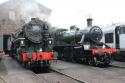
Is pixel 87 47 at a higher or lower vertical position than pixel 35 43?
lower

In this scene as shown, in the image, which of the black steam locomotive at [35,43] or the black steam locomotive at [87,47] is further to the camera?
the black steam locomotive at [87,47]

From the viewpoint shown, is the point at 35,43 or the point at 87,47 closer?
the point at 35,43

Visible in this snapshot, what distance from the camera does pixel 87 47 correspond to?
17641 mm

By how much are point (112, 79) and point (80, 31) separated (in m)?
8.08

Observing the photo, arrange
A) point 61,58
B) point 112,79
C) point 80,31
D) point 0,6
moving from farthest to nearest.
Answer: point 0,6 → point 61,58 → point 80,31 → point 112,79

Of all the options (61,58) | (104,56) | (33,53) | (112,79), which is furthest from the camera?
(61,58)

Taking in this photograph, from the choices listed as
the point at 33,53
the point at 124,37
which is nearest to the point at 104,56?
the point at 124,37

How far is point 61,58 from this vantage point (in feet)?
79.0

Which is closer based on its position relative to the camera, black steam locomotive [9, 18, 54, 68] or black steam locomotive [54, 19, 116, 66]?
black steam locomotive [9, 18, 54, 68]

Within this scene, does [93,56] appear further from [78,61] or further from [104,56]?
[78,61]

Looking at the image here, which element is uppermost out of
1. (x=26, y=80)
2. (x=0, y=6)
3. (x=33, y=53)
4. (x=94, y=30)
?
(x=0, y=6)

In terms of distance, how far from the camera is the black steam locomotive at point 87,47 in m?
17.1

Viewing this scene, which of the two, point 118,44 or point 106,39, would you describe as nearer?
point 118,44

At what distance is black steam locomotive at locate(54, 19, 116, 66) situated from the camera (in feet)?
56.2
